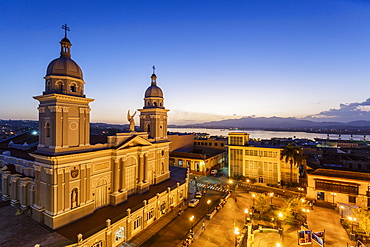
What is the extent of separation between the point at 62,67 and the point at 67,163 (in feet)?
33.2

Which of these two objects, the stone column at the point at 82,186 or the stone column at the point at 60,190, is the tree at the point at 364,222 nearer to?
the stone column at the point at 82,186

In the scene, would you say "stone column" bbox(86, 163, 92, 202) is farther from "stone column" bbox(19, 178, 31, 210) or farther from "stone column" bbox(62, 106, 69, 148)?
"stone column" bbox(19, 178, 31, 210)

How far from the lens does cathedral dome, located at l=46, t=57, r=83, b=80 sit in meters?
20.2

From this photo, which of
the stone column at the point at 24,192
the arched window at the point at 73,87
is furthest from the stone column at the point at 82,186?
the arched window at the point at 73,87

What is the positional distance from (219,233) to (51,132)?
22106 mm

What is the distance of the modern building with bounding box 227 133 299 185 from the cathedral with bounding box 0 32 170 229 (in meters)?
23.8

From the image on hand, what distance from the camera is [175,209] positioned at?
1164 inches

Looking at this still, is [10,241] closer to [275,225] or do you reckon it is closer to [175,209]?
[175,209]

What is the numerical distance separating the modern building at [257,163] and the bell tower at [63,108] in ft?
105

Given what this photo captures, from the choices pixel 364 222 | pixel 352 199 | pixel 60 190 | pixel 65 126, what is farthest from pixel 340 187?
pixel 65 126

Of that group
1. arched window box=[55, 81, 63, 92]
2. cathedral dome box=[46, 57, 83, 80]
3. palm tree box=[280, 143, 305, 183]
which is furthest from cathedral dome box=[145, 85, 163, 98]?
palm tree box=[280, 143, 305, 183]

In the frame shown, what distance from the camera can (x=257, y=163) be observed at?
41.3 m

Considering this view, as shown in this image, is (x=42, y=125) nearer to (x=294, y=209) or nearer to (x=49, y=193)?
(x=49, y=193)

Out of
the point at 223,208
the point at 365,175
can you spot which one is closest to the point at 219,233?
the point at 223,208
